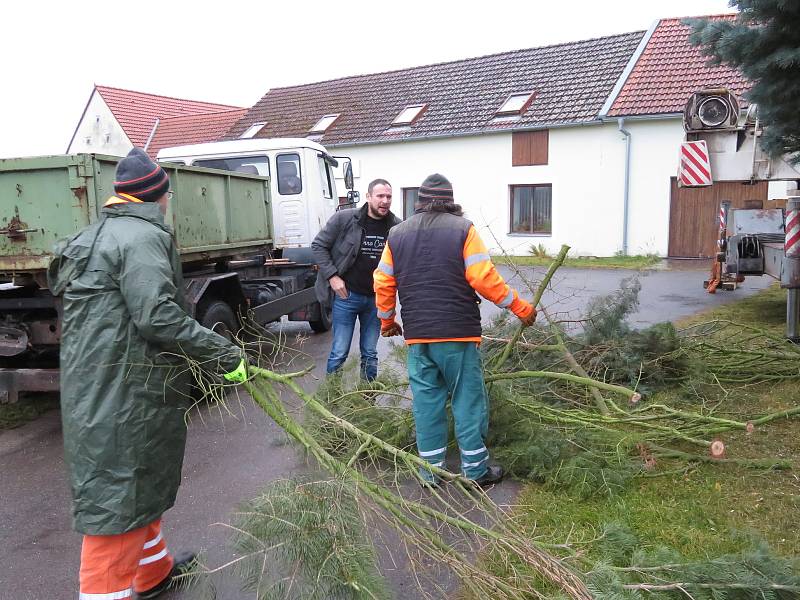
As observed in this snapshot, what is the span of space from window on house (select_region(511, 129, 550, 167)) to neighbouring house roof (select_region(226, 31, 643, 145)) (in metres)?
0.31

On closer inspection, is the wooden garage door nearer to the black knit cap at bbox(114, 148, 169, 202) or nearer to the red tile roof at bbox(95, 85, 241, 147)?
the black knit cap at bbox(114, 148, 169, 202)

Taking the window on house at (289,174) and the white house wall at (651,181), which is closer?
the window on house at (289,174)

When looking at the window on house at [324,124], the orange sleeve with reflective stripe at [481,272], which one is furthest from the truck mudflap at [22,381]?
the window on house at [324,124]

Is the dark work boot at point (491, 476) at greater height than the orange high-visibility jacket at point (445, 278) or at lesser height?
lesser

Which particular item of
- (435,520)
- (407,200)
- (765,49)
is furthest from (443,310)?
(407,200)

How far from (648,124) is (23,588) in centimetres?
1718

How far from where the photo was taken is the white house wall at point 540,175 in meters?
18.0

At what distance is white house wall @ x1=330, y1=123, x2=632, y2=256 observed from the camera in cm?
1800

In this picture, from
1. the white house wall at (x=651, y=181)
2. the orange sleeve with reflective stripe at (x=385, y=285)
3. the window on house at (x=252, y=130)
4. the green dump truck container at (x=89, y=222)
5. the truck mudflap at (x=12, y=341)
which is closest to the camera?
the orange sleeve with reflective stripe at (x=385, y=285)

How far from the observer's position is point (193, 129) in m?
27.7

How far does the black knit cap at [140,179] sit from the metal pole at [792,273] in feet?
20.4

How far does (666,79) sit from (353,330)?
15.7 m

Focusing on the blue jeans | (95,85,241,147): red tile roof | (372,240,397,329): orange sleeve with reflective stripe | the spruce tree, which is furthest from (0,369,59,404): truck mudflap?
(95,85,241,147): red tile roof

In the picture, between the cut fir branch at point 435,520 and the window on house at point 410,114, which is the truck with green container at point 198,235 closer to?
the cut fir branch at point 435,520
